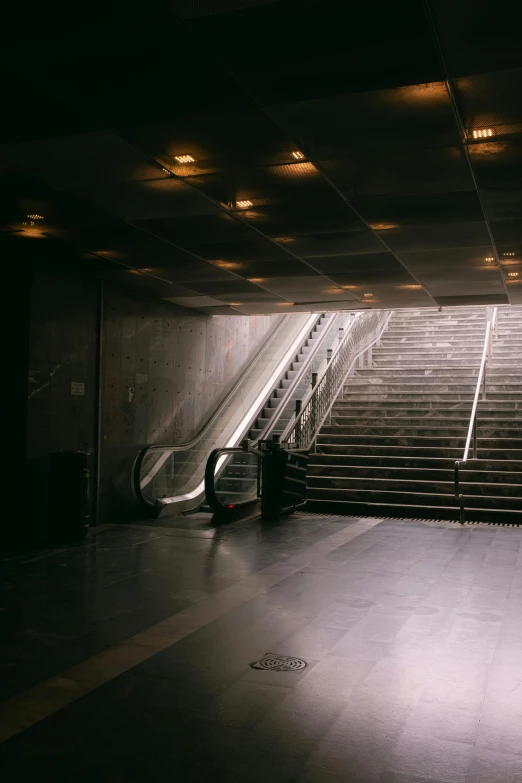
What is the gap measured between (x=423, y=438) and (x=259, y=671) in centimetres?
902

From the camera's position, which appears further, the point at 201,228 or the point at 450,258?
the point at 450,258

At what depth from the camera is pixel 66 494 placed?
8.64 metres

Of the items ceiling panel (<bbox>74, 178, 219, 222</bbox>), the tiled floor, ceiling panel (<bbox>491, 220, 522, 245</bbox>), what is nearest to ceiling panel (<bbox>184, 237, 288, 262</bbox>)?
ceiling panel (<bbox>74, 178, 219, 222</bbox>)

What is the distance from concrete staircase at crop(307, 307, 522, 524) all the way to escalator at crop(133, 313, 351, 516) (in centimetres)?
104

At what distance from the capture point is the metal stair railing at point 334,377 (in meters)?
13.1

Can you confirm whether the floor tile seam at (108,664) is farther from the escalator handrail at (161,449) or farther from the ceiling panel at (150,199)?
the escalator handrail at (161,449)

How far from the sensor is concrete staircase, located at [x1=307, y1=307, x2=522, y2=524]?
11258 mm

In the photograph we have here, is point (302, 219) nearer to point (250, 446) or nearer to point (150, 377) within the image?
point (150, 377)

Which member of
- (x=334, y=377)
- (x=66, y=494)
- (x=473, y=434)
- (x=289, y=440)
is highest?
(x=334, y=377)

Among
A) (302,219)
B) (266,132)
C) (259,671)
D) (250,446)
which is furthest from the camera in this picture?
(250,446)

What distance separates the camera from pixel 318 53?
382 cm

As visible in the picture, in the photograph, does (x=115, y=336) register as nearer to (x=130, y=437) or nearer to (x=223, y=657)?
(x=130, y=437)

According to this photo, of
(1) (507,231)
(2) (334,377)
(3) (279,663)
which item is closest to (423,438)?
(2) (334,377)

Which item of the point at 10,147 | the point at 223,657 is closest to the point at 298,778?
the point at 223,657
